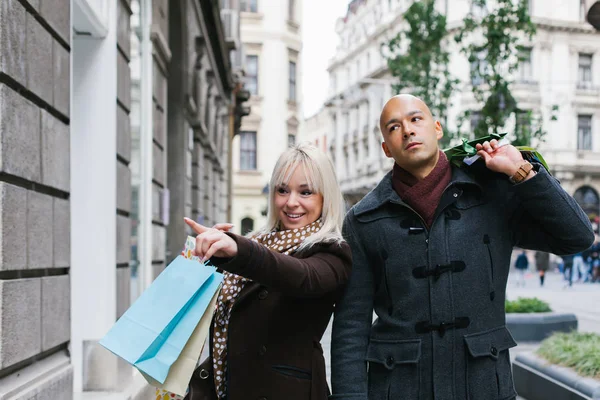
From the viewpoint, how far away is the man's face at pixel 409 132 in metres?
2.91

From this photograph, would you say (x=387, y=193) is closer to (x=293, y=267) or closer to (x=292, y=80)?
(x=293, y=267)

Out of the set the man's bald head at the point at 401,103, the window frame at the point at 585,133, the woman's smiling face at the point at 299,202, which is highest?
the window frame at the point at 585,133

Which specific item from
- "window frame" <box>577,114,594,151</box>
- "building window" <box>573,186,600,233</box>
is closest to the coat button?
"building window" <box>573,186,600,233</box>

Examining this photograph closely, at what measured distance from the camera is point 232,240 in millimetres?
2457

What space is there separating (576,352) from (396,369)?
13.1 ft

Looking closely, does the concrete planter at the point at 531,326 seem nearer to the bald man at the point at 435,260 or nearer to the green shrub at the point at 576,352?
the green shrub at the point at 576,352

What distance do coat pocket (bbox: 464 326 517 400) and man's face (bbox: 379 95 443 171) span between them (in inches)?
25.5

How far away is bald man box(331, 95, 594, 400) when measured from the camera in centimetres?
285

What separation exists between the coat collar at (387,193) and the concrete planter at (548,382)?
10.5ft

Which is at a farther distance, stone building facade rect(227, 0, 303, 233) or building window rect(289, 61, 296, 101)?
building window rect(289, 61, 296, 101)

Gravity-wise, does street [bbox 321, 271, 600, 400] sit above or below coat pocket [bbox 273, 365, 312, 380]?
below

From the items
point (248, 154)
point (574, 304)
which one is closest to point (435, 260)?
point (574, 304)

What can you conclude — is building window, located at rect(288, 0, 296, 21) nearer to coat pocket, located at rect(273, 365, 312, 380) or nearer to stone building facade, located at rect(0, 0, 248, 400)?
stone building facade, located at rect(0, 0, 248, 400)

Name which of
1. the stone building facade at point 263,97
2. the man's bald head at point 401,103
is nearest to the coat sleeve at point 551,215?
the man's bald head at point 401,103
